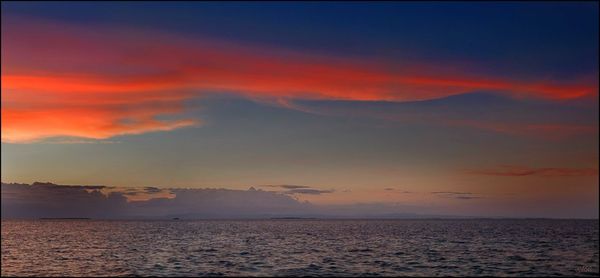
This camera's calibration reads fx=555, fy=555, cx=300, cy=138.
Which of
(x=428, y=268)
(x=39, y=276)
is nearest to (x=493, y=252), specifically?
(x=428, y=268)

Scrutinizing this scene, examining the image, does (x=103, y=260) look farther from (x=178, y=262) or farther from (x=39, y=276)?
(x=39, y=276)

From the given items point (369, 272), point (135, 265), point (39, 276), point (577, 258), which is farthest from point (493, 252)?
point (39, 276)

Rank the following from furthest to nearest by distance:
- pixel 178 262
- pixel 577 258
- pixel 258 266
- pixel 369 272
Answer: pixel 577 258, pixel 178 262, pixel 258 266, pixel 369 272

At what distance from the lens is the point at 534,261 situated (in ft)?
246

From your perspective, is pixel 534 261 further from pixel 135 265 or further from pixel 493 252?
pixel 135 265

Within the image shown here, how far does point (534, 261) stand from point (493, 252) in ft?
50.8

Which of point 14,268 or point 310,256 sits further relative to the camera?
point 310,256

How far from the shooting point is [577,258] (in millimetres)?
80250

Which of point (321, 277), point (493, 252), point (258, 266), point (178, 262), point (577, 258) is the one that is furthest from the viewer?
point (493, 252)

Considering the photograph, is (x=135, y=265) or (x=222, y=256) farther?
(x=222, y=256)

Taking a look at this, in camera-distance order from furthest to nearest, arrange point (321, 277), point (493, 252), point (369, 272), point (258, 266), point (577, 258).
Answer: point (493, 252) < point (577, 258) < point (258, 266) < point (369, 272) < point (321, 277)

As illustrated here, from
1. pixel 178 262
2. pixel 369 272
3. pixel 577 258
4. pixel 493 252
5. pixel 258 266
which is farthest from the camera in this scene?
pixel 493 252

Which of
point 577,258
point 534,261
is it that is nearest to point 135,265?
point 534,261

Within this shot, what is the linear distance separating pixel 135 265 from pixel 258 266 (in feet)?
51.2
